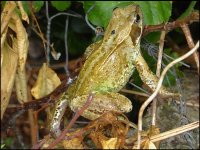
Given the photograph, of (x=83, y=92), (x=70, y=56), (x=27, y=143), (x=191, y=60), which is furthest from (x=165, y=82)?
(x=27, y=143)

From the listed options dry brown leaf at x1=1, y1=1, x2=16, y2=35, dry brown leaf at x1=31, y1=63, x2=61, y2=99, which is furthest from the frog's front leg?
dry brown leaf at x1=1, y1=1, x2=16, y2=35

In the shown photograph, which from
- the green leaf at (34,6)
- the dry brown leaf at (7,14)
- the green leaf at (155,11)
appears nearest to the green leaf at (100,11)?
the green leaf at (155,11)

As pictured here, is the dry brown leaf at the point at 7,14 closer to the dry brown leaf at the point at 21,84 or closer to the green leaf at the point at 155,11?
the dry brown leaf at the point at 21,84

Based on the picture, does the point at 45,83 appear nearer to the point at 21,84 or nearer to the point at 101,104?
the point at 21,84

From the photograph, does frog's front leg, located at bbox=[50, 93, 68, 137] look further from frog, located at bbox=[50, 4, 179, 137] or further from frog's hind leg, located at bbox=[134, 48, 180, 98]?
frog's hind leg, located at bbox=[134, 48, 180, 98]

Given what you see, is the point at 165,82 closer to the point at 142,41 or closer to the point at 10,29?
the point at 142,41
